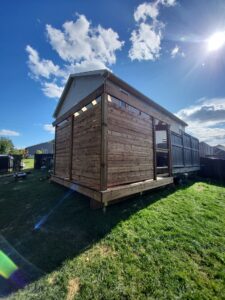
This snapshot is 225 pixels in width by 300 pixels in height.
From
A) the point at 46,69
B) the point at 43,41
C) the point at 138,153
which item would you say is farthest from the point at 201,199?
the point at 46,69

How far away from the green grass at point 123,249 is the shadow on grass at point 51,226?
0.02 m

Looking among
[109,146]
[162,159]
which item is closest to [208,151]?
[162,159]

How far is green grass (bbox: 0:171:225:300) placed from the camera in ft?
6.10

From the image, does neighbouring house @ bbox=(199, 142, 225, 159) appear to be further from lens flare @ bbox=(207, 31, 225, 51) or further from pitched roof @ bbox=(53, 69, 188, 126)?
lens flare @ bbox=(207, 31, 225, 51)

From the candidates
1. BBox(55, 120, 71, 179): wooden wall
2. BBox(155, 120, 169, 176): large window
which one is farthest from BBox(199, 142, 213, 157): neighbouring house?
BBox(55, 120, 71, 179): wooden wall

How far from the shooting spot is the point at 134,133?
4.57 metres

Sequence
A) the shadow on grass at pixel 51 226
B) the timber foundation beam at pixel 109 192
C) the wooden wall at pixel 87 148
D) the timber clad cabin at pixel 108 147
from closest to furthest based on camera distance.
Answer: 1. the shadow on grass at pixel 51 226
2. the timber foundation beam at pixel 109 192
3. the timber clad cabin at pixel 108 147
4. the wooden wall at pixel 87 148

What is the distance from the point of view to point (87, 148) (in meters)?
4.16

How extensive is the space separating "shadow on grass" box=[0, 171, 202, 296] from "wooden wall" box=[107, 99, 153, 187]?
803 millimetres

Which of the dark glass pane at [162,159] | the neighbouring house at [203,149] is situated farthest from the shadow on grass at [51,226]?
the neighbouring house at [203,149]

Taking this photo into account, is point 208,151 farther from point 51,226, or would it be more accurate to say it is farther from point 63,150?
point 51,226

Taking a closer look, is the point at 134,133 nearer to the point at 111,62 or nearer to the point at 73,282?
the point at 73,282

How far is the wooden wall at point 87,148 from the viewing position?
370cm

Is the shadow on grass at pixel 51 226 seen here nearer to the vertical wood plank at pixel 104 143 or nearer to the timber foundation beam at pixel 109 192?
the timber foundation beam at pixel 109 192
